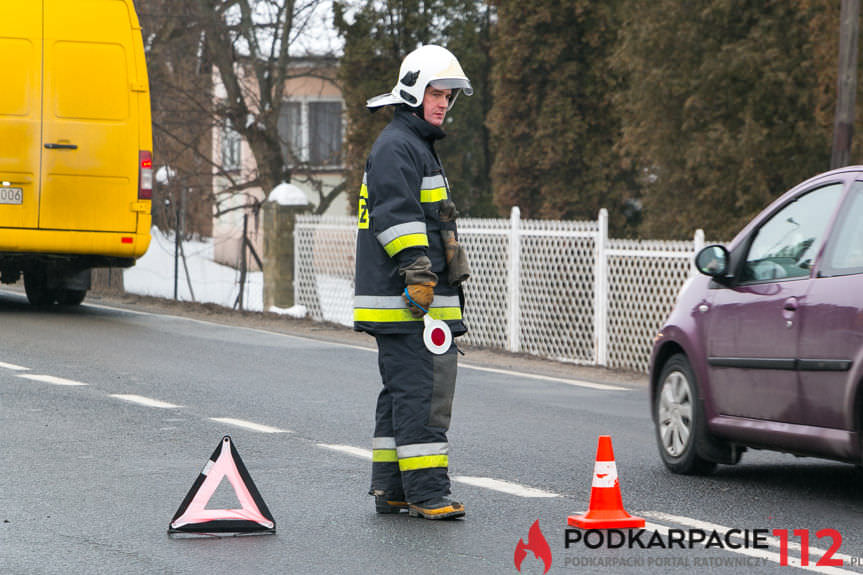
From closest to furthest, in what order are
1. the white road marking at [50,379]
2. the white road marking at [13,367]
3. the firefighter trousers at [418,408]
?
the firefighter trousers at [418,408] < the white road marking at [50,379] < the white road marking at [13,367]

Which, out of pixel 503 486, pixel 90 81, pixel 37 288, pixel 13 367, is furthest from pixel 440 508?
pixel 37 288

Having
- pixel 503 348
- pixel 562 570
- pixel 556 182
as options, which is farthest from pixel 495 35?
pixel 562 570

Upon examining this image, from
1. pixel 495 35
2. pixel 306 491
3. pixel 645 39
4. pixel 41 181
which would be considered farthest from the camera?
pixel 495 35

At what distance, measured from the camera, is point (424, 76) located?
691cm

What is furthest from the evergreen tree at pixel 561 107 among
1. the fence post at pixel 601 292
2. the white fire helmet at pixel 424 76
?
the white fire helmet at pixel 424 76

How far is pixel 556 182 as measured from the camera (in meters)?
29.3

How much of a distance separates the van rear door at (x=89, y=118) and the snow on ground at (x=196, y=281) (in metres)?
4.16

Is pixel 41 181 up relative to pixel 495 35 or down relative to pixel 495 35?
down

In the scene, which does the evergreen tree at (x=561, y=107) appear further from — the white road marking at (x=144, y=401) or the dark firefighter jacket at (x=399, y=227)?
the dark firefighter jacket at (x=399, y=227)

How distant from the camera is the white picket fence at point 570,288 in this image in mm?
15273

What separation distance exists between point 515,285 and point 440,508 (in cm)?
996

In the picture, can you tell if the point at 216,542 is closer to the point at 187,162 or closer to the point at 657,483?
the point at 657,483

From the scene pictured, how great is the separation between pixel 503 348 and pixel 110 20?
5371 mm

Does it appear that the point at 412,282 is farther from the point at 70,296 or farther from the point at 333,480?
the point at 70,296
